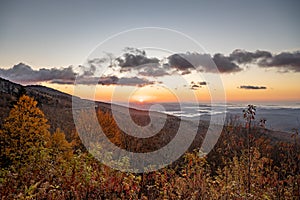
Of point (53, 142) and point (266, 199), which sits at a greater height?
point (266, 199)

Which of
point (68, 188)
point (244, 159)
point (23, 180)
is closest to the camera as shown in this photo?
point (68, 188)

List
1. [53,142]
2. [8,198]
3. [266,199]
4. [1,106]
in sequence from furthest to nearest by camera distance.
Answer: [1,106] → [53,142] → [266,199] → [8,198]

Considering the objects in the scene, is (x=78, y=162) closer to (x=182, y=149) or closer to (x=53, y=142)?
(x=182, y=149)

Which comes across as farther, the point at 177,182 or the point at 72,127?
the point at 72,127

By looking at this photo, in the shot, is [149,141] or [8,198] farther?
[149,141]

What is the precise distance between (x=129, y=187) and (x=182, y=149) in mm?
Result: 13453

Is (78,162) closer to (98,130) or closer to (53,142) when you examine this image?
(53,142)

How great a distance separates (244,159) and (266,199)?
4.95 m

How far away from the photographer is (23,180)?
299 inches

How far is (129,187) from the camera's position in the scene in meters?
7.01

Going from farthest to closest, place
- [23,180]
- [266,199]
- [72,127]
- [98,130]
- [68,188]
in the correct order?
[72,127] → [98,130] → [23,180] → [68,188] → [266,199]

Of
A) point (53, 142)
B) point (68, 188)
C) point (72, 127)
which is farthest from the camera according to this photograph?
point (72, 127)

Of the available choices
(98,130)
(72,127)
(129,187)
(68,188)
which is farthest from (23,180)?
(72,127)

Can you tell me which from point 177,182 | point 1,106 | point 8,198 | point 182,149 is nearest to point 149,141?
point 182,149
